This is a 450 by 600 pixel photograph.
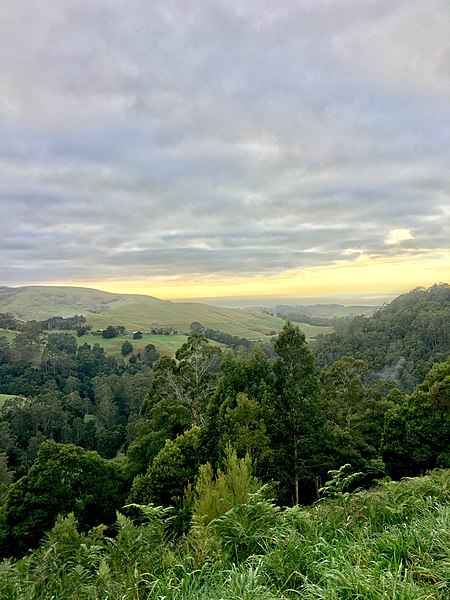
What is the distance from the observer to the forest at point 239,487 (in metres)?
3.61

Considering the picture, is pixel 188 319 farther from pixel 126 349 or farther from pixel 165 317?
pixel 126 349

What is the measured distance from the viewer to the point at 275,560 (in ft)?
12.2

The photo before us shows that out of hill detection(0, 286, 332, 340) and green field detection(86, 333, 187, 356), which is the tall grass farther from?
hill detection(0, 286, 332, 340)

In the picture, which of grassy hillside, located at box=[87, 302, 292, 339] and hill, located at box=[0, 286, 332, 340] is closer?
hill, located at box=[0, 286, 332, 340]

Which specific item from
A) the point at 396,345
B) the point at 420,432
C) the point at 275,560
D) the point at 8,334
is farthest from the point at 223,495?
the point at 8,334

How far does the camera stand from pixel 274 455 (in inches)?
562

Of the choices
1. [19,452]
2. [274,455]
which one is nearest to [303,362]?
[274,455]

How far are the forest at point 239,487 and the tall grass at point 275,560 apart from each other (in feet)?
0.06

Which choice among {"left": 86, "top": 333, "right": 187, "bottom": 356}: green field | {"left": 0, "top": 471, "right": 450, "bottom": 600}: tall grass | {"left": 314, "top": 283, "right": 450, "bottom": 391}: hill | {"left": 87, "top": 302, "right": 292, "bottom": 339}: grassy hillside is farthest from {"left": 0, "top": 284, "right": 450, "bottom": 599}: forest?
{"left": 87, "top": 302, "right": 292, "bottom": 339}: grassy hillside

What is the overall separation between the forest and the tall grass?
19 mm

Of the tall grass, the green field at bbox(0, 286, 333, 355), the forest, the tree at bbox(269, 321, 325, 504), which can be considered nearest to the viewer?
the tall grass

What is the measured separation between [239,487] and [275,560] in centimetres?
385

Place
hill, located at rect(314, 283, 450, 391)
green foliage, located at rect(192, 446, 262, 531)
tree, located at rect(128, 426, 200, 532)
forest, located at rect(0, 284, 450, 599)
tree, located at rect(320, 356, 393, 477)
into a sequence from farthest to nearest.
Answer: hill, located at rect(314, 283, 450, 391) < tree, located at rect(320, 356, 393, 477) < tree, located at rect(128, 426, 200, 532) < green foliage, located at rect(192, 446, 262, 531) < forest, located at rect(0, 284, 450, 599)

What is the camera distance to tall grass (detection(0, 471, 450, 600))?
3186 millimetres
